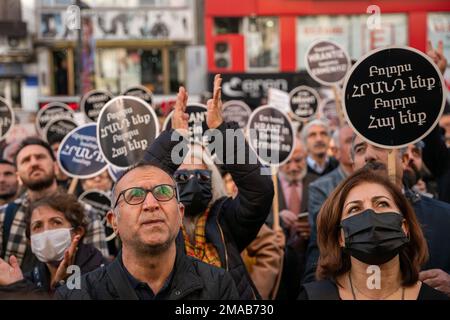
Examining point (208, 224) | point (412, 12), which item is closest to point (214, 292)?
point (208, 224)

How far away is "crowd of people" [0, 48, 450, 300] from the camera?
266 centimetres

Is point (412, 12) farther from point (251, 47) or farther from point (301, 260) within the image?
point (301, 260)

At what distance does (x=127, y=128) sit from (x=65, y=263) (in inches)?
53.1

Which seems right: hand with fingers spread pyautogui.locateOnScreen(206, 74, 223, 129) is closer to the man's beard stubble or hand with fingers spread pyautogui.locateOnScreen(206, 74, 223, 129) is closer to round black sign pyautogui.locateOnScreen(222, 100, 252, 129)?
the man's beard stubble

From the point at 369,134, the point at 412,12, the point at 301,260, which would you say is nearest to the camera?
the point at 369,134

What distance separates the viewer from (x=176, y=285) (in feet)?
8.65

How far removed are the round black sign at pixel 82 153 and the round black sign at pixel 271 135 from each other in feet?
4.07

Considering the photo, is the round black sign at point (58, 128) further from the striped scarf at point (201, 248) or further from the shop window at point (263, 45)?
the shop window at point (263, 45)

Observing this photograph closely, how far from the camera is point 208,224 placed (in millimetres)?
3561

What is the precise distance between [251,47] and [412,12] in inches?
198

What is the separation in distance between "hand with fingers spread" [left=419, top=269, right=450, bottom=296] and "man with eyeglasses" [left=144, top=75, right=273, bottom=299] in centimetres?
79

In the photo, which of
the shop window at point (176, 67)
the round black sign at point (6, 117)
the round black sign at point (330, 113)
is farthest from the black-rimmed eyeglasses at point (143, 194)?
the shop window at point (176, 67)

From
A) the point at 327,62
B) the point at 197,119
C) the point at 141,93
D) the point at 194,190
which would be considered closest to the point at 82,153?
the point at 141,93

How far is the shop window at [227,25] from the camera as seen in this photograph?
72.5 ft
